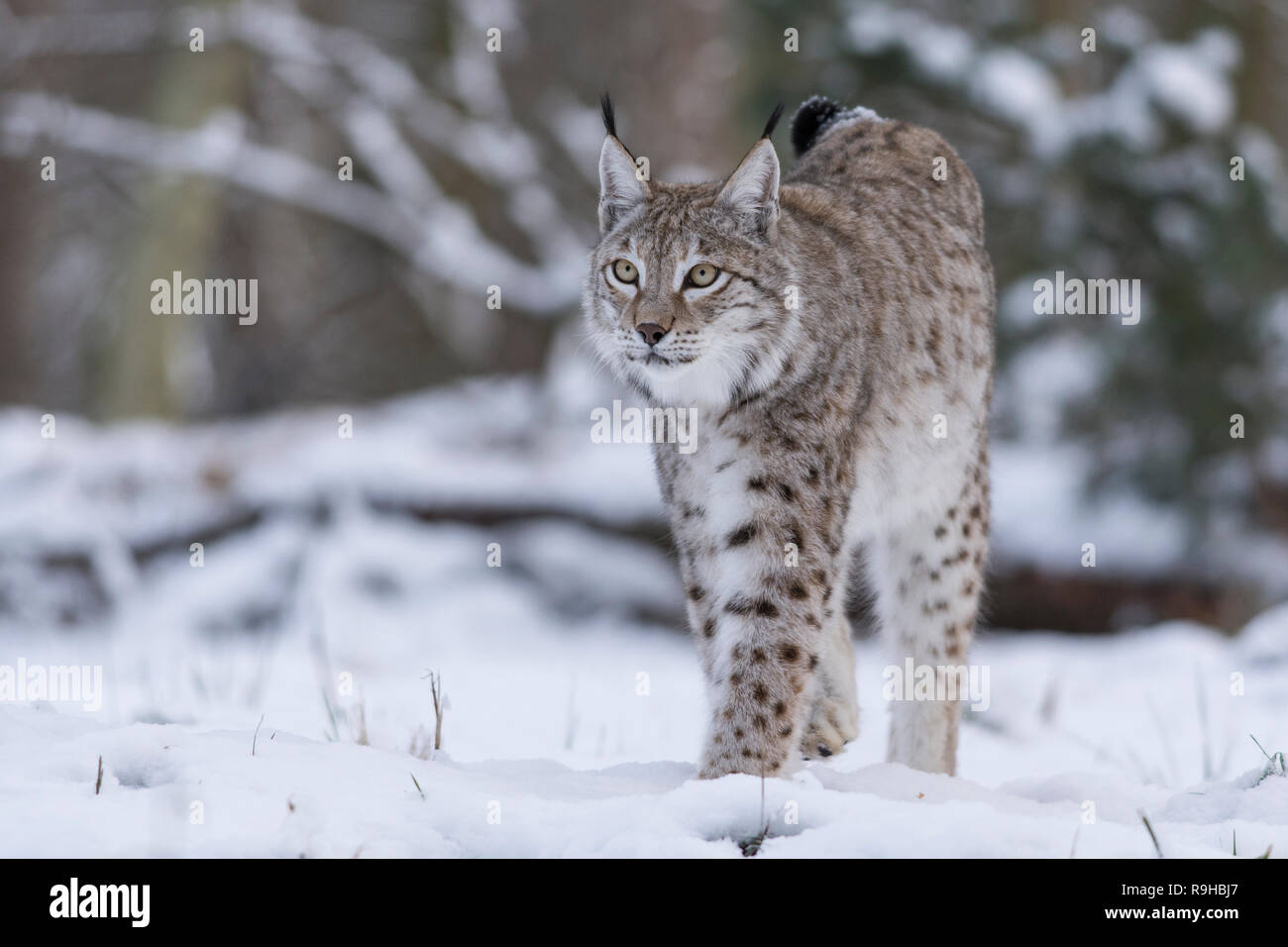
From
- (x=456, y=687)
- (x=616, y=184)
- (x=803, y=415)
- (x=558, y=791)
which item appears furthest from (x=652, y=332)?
(x=456, y=687)

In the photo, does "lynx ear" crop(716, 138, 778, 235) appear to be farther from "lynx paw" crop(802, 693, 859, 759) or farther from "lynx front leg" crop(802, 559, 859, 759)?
"lynx paw" crop(802, 693, 859, 759)

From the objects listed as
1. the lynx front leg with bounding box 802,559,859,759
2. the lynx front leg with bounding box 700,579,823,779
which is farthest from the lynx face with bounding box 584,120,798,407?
the lynx front leg with bounding box 802,559,859,759

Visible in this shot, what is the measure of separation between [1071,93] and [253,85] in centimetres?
744

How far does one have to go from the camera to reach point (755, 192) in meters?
3.85

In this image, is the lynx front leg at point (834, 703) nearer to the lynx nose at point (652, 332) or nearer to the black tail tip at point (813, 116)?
the lynx nose at point (652, 332)

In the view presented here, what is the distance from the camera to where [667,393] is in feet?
12.5

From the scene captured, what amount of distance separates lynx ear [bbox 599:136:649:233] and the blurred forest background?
98 centimetres

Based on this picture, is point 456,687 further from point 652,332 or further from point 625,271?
point 652,332

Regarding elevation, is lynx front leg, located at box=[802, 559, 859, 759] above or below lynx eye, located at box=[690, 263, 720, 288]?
below

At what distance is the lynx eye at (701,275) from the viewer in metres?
3.78

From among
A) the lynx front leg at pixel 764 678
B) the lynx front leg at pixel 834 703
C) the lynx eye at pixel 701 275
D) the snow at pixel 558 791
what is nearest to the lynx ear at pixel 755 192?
the lynx eye at pixel 701 275

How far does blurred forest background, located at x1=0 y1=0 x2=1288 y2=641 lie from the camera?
749cm

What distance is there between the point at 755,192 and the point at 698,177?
5.98 meters
